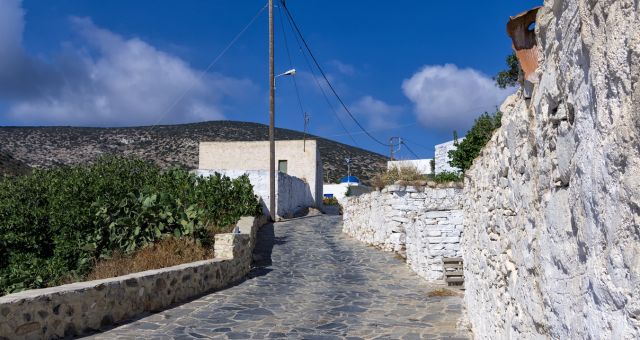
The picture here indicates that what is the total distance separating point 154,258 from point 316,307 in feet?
11.9

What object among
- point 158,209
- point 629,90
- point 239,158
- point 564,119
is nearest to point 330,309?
point 158,209

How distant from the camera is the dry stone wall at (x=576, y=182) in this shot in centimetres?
215

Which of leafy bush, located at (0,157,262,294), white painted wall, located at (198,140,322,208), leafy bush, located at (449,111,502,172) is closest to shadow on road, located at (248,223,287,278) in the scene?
leafy bush, located at (0,157,262,294)

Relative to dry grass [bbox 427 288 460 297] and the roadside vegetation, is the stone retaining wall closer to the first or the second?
dry grass [bbox 427 288 460 297]

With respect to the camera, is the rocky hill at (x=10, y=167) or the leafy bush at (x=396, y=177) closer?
the leafy bush at (x=396, y=177)

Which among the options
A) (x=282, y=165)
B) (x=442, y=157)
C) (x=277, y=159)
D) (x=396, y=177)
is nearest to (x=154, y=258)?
(x=396, y=177)

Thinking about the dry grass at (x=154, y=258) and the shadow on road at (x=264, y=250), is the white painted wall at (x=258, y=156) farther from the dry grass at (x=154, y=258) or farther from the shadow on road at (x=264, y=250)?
the dry grass at (x=154, y=258)

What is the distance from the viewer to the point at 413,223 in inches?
501

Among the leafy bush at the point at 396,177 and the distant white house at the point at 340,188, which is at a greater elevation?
the distant white house at the point at 340,188

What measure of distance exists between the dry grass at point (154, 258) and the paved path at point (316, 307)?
4.02 ft

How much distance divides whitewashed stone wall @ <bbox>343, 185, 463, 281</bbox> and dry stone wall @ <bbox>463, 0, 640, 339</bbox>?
6.62 meters

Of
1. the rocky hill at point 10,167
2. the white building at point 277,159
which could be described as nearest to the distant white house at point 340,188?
the white building at point 277,159

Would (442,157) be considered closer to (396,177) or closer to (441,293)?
(396,177)

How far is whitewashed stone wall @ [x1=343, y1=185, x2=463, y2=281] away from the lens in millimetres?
11289
